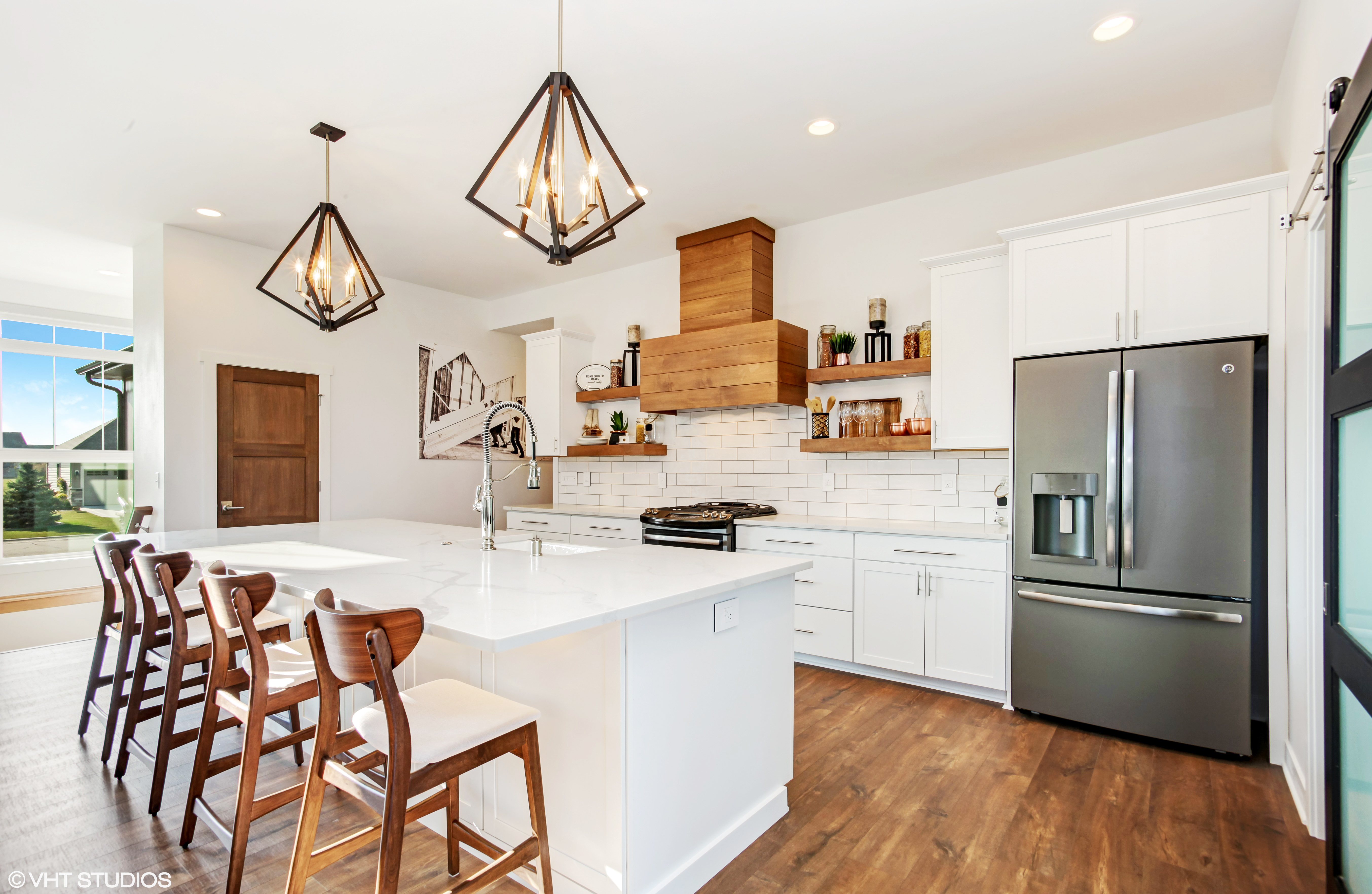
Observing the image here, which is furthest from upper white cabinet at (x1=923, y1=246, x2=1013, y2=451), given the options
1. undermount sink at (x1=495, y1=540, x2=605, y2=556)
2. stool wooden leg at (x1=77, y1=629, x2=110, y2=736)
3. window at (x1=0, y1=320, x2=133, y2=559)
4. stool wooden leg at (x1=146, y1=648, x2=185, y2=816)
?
window at (x1=0, y1=320, x2=133, y2=559)

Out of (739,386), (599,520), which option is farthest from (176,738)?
(739,386)

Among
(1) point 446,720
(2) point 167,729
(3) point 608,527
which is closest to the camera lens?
(1) point 446,720

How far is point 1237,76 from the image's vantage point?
9.36 ft

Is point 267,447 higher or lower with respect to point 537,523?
higher

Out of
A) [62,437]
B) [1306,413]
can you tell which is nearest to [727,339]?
[1306,413]

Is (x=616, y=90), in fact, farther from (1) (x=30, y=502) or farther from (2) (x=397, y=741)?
(1) (x=30, y=502)

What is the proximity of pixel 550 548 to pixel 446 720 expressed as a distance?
123 centimetres

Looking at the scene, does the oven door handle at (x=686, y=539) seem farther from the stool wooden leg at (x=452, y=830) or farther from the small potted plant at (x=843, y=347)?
the stool wooden leg at (x=452, y=830)

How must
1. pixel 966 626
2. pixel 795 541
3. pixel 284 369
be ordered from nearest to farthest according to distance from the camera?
pixel 966 626 < pixel 795 541 < pixel 284 369

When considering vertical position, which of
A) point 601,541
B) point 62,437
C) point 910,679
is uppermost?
point 62,437

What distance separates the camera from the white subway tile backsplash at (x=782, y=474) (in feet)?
12.9

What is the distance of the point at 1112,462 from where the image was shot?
290 centimetres

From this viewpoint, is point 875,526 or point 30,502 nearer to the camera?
point 875,526

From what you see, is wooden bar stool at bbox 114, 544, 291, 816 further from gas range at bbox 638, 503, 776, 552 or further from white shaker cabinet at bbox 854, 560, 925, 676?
white shaker cabinet at bbox 854, 560, 925, 676
